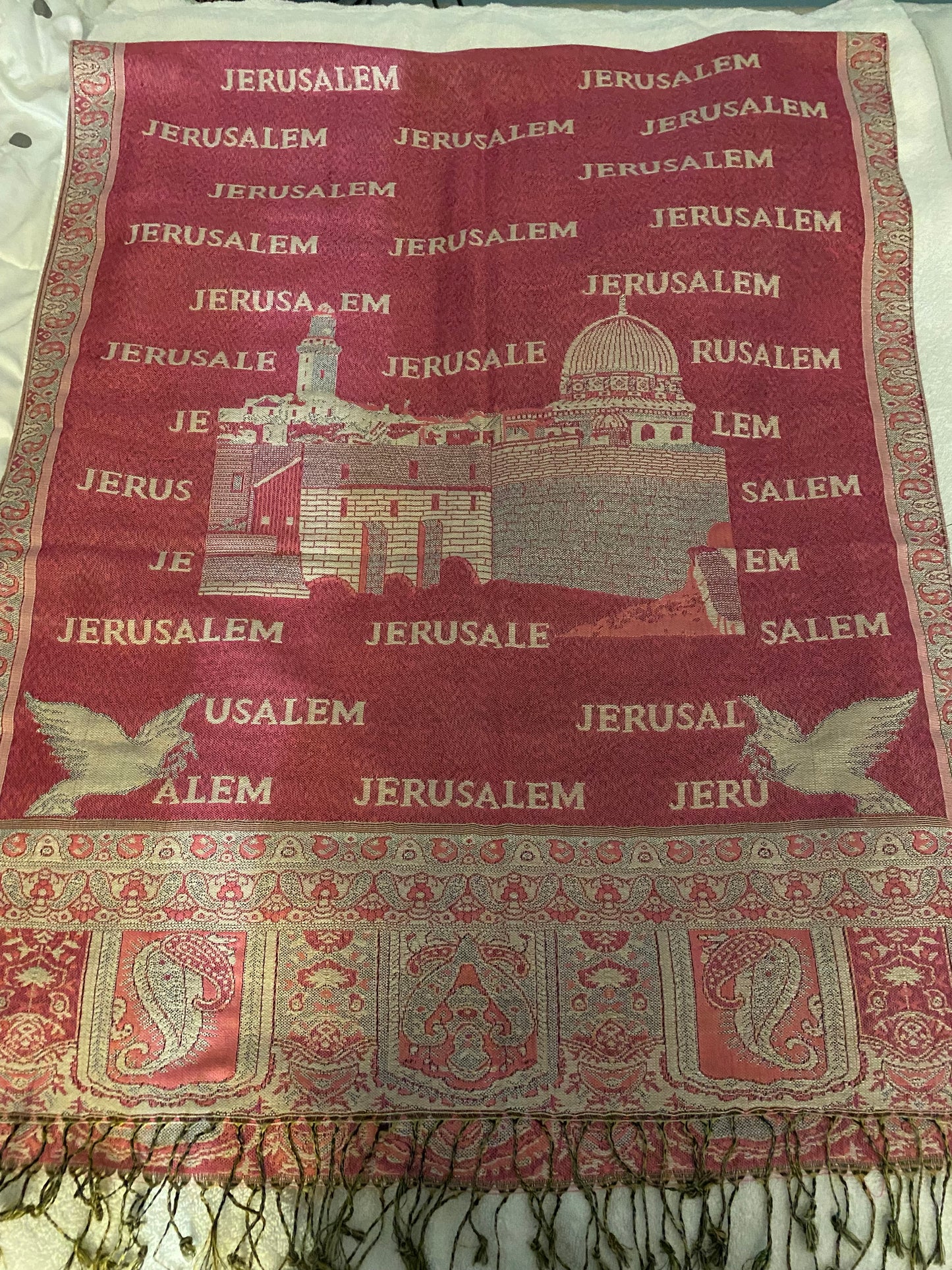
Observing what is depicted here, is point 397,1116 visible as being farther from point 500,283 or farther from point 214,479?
point 500,283

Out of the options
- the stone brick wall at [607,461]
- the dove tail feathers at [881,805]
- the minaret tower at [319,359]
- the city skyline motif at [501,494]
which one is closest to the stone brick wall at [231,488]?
the city skyline motif at [501,494]

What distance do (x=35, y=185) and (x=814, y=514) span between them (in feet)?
4.72

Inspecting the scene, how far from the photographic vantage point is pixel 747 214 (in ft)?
6.40

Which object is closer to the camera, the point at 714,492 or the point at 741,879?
the point at 741,879

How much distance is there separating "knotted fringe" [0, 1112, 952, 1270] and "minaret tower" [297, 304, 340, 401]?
1.06 meters

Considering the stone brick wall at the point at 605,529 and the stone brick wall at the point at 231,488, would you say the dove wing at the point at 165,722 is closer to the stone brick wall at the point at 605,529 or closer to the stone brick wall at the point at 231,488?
the stone brick wall at the point at 231,488

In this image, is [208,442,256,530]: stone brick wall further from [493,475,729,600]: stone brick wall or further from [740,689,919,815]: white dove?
[740,689,919,815]: white dove

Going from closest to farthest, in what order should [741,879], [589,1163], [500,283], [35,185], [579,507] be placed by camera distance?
[589,1163] < [741,879] < [579,507] < [500,283] < [35,185]

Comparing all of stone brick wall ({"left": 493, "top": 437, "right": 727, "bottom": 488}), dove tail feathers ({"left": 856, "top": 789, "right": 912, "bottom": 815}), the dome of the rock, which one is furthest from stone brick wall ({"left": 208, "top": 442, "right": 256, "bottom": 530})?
dove tail feathers ({"left": 856, "top": 789, "right": 912, "bottom": 815})

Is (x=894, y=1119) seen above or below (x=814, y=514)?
below

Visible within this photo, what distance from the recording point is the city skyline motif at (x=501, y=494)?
167 cm

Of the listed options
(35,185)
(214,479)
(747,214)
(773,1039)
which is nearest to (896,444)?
(747,214)

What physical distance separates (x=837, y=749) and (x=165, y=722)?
889 mm

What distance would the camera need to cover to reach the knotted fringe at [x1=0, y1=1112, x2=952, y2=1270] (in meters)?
1.29
